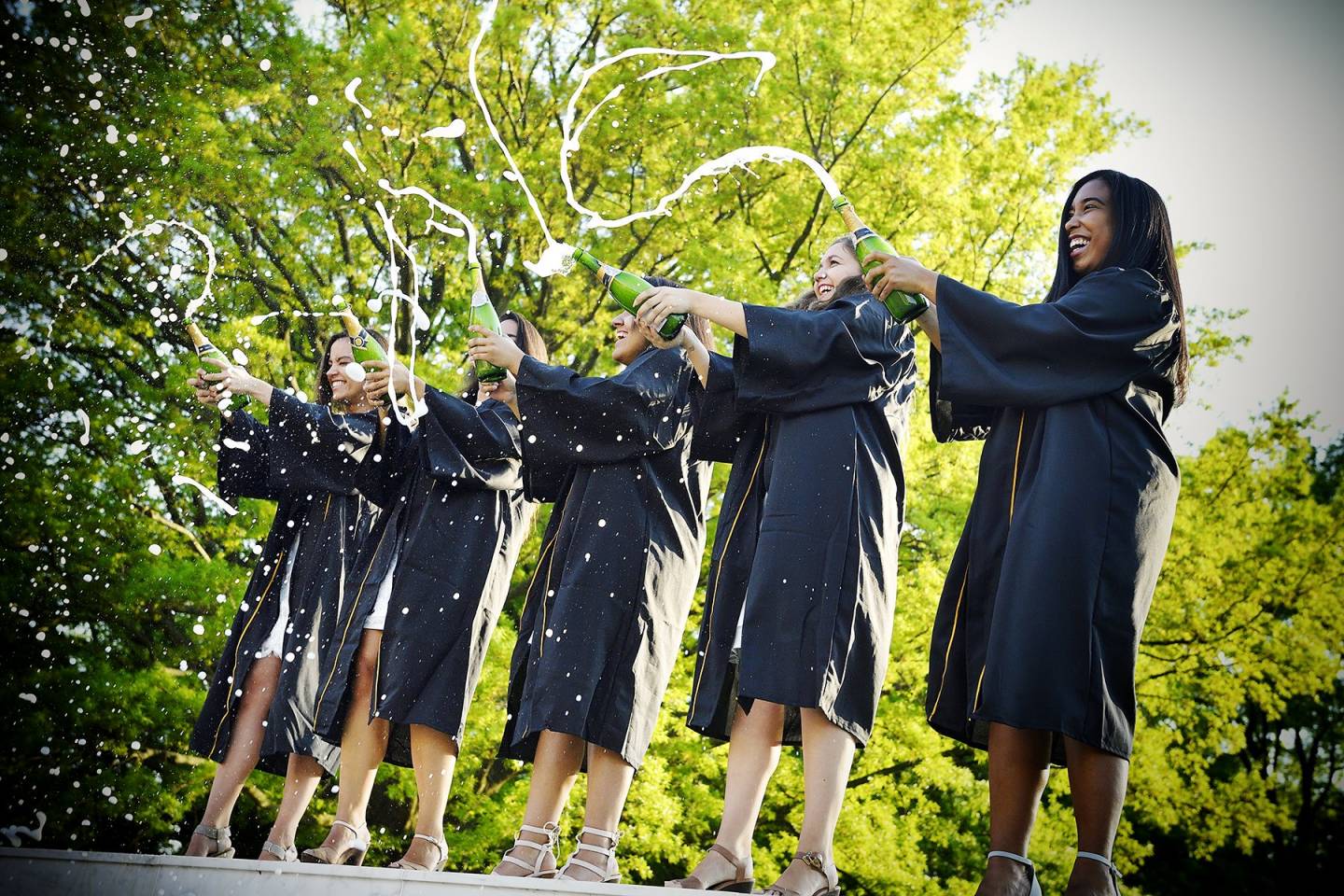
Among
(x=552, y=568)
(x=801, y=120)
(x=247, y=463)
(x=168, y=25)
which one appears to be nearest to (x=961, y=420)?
(x=552, y=568)

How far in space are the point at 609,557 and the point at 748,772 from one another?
0.92 meters

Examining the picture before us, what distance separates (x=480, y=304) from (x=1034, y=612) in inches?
96.9

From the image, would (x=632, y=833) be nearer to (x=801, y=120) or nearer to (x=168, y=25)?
(x=801, y=120)

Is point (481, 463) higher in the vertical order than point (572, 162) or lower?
lower

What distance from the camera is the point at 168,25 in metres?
9.25

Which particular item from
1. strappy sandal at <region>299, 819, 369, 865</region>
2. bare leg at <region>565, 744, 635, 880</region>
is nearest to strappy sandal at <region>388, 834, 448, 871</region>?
strappy sandal at <region>299, 819, 369, 865</region>

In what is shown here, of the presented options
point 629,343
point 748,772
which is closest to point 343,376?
point 629,343

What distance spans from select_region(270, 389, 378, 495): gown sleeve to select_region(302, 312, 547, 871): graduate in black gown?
10cm

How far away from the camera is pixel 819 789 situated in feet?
10.6

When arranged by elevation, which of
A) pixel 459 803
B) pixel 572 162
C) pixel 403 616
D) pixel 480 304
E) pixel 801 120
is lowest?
pixel 459 803

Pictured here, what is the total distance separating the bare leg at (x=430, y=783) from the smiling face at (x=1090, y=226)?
2625mm

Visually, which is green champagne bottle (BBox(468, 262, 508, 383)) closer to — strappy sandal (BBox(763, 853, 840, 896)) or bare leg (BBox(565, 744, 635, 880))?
bare leg (BBox(565, 744, 635, 880))

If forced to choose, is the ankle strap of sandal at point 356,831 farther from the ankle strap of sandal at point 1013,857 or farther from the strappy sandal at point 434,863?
the ankle strap of sandal at point 1013,857

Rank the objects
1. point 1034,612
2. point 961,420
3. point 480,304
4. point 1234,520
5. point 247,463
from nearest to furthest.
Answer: point 1034,612, point 961,420, point 480,304, point 247,463, point 1234,520
